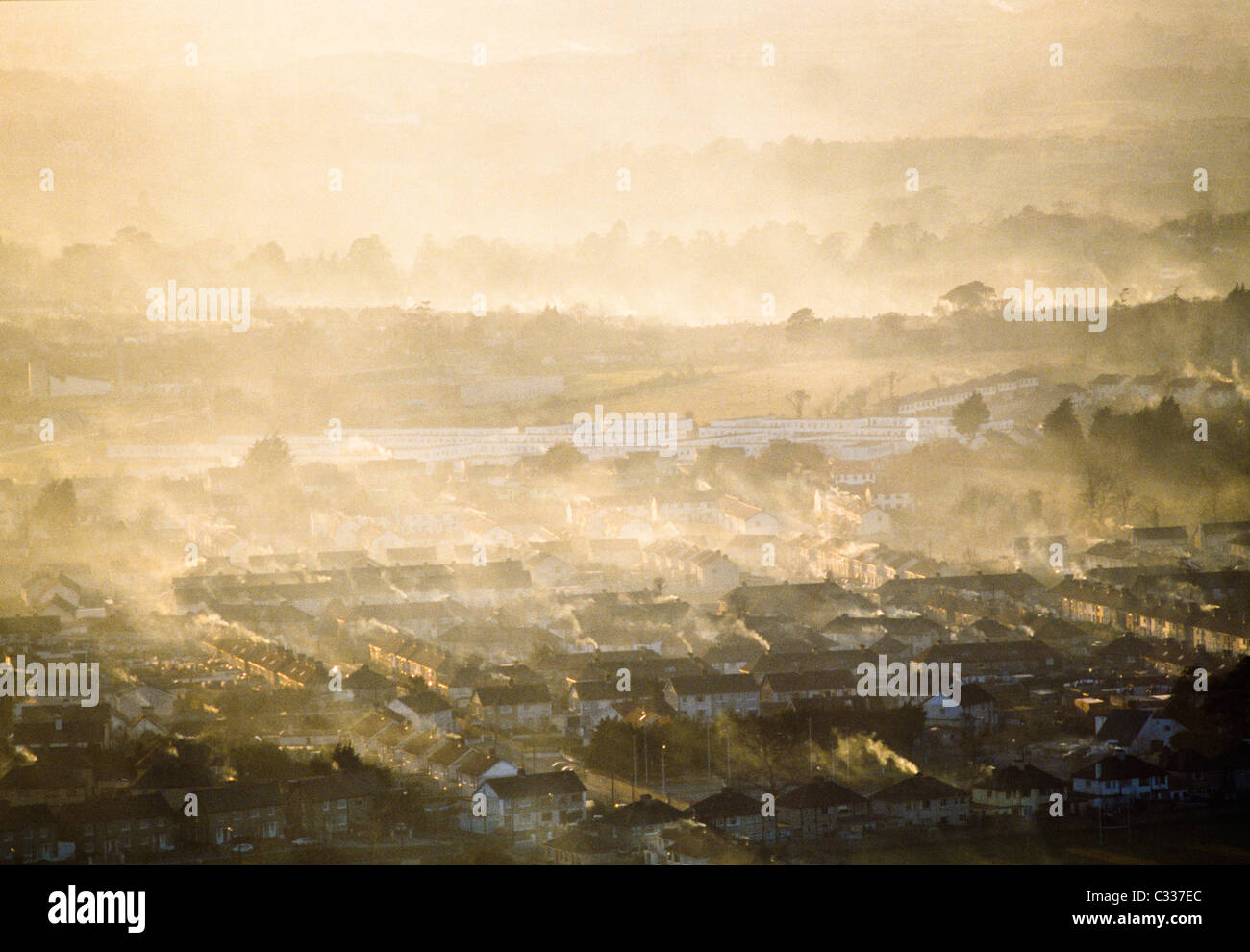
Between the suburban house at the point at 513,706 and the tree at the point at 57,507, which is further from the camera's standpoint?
the tree at the point at 57,507

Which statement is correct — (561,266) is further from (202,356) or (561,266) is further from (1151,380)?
(1151,380)

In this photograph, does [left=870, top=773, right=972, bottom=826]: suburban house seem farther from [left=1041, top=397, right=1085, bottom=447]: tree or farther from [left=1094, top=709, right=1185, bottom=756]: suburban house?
[left=1041, top=397, right=1085, bottom=447]: tree

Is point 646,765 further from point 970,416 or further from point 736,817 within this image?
point 970,416

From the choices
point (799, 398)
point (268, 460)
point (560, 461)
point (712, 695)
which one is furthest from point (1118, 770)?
point (268, 460)

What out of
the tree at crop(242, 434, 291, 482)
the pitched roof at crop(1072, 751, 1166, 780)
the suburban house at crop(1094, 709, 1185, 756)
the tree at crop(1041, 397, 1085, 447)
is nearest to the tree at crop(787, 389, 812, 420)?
the tree at crop(1041, 397, 1085, 447)

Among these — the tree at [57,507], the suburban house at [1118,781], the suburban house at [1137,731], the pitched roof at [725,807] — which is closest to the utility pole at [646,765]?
the pitched roof at [725,807]

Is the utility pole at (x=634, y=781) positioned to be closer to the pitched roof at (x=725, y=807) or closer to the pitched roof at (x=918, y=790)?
the pitched roof at (x=725, y=807)
